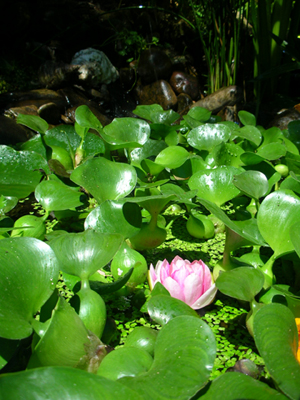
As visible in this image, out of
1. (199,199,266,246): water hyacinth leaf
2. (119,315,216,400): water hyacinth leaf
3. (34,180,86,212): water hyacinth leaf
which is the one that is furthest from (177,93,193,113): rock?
(119,315,216,400): water hyacinth leaf

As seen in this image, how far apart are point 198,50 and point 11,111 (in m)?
3.30

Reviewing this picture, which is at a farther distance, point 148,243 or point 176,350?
point 148,243

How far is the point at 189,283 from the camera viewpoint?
2.63ft

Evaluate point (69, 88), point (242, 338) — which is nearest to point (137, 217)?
point (242, 338)

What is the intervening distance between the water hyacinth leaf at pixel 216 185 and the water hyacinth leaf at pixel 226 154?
10.2 inches

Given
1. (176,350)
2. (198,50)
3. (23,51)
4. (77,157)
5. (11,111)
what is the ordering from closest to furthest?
(176,350)
(77,157)
(11,111)
(23,51)
(198,50)

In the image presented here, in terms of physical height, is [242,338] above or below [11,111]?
above

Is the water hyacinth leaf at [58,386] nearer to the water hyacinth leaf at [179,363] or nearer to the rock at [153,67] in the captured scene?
the water hyacinth leaf at [179,363]

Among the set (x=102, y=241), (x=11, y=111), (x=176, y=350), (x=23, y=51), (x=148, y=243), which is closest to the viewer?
(x=176, y=350)

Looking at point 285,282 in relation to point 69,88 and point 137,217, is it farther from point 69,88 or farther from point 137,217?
point 69,88

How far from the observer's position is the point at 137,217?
0.94m

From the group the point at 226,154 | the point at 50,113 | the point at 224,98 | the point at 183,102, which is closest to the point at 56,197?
the point at 226,154

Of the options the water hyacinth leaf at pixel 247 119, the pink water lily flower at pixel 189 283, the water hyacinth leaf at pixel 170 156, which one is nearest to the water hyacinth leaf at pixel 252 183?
the pink water lily flower at pixel 189 283

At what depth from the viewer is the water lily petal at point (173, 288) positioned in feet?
2.64
